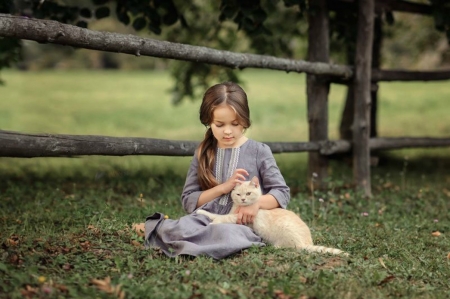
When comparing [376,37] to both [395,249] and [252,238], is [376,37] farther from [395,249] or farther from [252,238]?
[252,238]

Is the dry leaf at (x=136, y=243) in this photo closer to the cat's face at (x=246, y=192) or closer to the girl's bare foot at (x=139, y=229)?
the girl's bare foot at (x=139, y=229)

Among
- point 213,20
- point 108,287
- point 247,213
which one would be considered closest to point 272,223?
point 247,213

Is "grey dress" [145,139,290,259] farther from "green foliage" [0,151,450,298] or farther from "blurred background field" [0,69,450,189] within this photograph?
"blurred background field" [0,69,450,189]

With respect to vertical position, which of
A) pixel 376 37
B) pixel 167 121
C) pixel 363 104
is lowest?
pixel 167 121

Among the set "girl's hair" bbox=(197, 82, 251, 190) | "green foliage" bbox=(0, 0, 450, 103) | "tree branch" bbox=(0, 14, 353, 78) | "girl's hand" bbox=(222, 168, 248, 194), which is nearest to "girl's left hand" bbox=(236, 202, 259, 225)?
"girl's hand" bbox=(222, 168, 248, 194)

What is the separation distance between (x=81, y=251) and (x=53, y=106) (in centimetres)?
1702

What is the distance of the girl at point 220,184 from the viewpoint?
4195mm

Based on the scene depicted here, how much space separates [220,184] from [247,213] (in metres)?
0.26

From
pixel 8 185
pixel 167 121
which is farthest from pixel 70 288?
pixel 167 121

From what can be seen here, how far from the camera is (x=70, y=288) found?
3381 millimetres

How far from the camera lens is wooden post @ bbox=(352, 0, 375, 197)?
24.3ft

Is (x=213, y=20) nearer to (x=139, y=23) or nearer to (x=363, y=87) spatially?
(x=139, y=23)

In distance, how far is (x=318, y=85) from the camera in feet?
24.2

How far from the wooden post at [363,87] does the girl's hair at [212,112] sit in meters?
3.32
